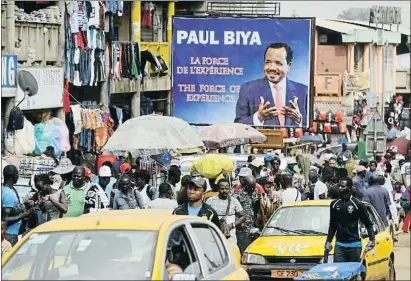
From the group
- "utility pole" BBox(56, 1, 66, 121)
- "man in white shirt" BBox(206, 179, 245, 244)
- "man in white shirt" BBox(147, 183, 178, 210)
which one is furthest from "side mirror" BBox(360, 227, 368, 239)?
"utility pole" BBox(56, 1, 66, 121)

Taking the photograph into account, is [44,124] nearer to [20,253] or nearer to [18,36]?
[18,36]

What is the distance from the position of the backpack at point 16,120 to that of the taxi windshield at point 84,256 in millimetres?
15181

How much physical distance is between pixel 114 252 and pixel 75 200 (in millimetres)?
5991

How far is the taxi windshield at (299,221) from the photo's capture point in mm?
15430

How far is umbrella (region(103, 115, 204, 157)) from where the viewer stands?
19.3 metres

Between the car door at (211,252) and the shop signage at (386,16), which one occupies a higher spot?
the shop signage at (386,16)

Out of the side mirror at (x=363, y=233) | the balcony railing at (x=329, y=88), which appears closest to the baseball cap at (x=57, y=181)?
the side mirror at (x=363, y=233)

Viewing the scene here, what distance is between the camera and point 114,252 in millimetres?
8469

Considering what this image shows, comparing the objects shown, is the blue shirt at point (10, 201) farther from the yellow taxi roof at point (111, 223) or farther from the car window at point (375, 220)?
the car window at point (375, 220)

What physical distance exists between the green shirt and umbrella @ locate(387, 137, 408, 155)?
99.8ft

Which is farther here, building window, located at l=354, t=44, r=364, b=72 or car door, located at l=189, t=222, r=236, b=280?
building window, located at l=354, t=44, r=364, b=72

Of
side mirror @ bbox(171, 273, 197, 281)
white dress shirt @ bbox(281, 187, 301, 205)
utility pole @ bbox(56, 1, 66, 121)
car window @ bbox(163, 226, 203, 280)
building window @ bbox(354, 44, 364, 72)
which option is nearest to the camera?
side mirror @ bbox(171, 273, 197, 281)

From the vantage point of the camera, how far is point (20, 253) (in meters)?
8.79

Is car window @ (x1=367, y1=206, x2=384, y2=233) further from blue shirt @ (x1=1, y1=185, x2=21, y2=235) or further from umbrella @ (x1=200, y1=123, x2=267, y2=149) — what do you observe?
umbrella @ (x1=200, y1=123, x2=267, y2=149)
